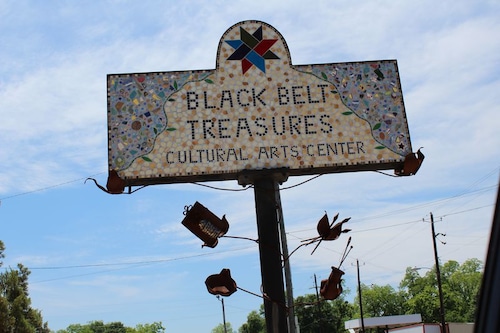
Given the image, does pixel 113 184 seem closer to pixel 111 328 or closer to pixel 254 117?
pixel 254 117

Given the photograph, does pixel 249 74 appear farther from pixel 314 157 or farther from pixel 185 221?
pixel 185 221

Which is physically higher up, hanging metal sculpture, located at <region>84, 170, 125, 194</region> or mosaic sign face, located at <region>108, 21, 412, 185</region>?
mosaic sign face, located at <region>108, 21, 412, 185</region>

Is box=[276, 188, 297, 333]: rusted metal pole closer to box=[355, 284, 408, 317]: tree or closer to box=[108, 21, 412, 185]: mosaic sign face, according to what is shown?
box=[108, 21, 412, 185]: mosaic sign face

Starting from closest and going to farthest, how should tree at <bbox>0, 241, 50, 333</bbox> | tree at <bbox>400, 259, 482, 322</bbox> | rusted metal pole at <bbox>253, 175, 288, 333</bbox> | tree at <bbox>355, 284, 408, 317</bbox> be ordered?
rusted metal pole at <bbox>253, 175, 288, 333</bbox> → tree at <bbox>0, 241, 50, 333</bbox> → tree at <bbox>400, 259, 482, 322</bbox> → tree at <bbox>355, 284, 408, 317</bbox>

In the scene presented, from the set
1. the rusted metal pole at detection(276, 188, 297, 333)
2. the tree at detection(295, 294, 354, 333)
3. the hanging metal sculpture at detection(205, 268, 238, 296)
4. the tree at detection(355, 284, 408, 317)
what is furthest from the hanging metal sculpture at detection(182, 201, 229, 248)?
the tree at detection(355, 284, 408, 317)

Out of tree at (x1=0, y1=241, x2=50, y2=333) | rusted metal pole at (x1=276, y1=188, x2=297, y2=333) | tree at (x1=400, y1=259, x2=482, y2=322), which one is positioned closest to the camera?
rusted metal pole at (x1=276, y1=188, x2=297, y2=333)

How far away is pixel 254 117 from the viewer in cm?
631

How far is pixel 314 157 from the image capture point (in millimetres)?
6152

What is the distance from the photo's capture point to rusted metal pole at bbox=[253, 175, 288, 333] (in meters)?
5.68

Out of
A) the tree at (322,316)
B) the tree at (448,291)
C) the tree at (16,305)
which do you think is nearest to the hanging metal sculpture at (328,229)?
the tree at (16,305)

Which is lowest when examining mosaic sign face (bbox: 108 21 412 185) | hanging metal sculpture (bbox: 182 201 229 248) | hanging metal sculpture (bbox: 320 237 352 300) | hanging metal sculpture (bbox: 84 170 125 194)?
hanging metal sculpture (bbox: 320 237 352 300)

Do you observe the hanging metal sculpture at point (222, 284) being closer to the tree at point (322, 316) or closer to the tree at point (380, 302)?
the tree at point (322, 316)

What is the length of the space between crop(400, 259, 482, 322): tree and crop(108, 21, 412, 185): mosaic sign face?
2816 inches

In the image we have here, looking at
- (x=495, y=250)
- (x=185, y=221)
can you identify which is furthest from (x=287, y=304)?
(x=495, y=250)
